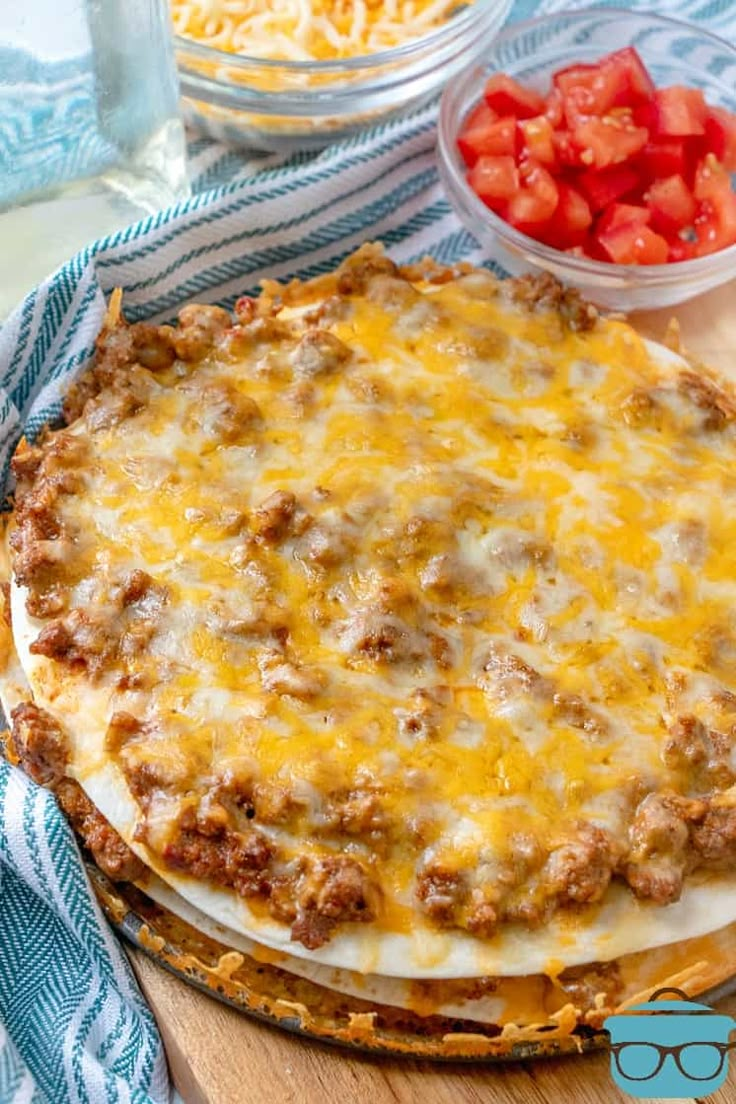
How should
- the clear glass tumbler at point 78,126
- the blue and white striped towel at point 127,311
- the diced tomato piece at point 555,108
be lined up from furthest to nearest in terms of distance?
the diced tomato piece at point 555,108, the clear glass tumbler at point 78,126, the blue and white striped towel at point 127,311

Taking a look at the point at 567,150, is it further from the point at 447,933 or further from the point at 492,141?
the point at 447,933

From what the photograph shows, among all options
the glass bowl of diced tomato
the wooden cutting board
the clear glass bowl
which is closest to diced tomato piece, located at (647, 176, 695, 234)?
the glass bowl of diced tomato

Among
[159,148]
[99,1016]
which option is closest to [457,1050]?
[99,1016]

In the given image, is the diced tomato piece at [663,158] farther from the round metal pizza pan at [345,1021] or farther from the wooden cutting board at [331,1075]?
the round metal pizza pan at [345,1021]

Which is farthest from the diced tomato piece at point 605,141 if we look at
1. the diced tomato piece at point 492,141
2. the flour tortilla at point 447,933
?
the flour tortilla at point 447,933

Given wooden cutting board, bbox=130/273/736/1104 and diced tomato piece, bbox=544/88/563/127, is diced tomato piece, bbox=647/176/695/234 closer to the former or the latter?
diced tomato piece, bbox=544/88/563/127
